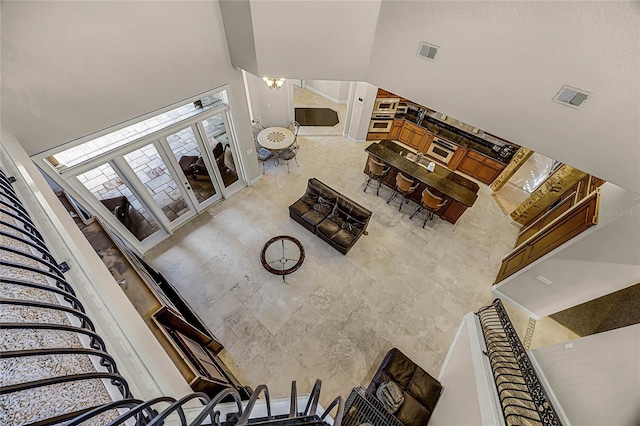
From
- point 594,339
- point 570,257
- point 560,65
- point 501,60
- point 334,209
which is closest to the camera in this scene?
point 594,339

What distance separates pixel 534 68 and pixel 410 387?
4.53 metres

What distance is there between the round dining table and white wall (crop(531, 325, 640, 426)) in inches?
249

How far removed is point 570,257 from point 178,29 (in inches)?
266

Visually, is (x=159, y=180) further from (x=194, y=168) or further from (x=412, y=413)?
(x=412, y=413)

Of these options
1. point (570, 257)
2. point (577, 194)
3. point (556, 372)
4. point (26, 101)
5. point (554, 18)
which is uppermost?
point (554, 18)

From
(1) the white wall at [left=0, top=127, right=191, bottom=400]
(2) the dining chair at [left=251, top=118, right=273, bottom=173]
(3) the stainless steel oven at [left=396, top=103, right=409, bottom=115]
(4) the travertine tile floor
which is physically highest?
(1) the white wall at [left=0, top=127, right=191, bottom=400]

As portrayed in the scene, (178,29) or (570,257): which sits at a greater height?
(178,29)

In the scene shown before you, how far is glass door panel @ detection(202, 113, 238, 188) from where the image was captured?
17.2 ft

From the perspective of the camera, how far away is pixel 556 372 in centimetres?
293

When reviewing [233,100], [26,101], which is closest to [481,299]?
[233,100]

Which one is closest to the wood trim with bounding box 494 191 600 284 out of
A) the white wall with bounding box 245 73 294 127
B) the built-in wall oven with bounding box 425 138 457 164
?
the built-in wall oven with bounding box 425 138 457 164

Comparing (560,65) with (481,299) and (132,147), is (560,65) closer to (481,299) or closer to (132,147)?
(481,299)

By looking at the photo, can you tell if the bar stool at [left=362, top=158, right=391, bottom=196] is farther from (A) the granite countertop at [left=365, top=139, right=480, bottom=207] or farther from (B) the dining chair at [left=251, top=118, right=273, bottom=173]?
(B) the dining chair at [left=251, top=118, right=273, bottom=173]

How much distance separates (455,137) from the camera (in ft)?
24.1
